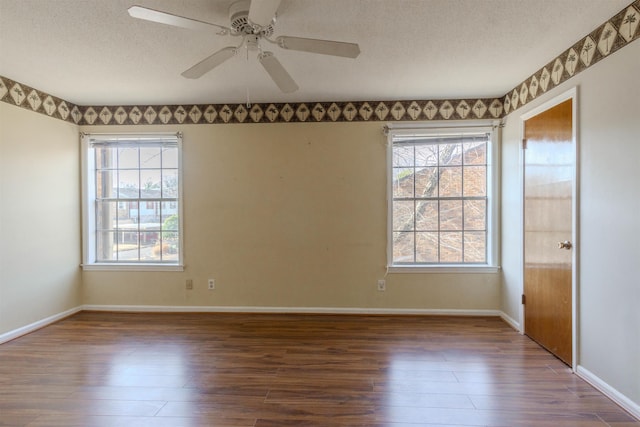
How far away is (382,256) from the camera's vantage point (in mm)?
3668

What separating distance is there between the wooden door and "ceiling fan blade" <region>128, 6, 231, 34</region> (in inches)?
105

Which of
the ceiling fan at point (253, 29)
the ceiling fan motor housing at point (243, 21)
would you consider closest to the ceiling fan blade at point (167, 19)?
the ceiling fan at point (253, 29)

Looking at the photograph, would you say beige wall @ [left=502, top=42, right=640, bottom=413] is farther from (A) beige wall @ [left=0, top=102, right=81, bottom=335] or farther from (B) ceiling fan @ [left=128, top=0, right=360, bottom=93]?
(A) beige wall @ [left=0, top=102, right=81, bottom=335]

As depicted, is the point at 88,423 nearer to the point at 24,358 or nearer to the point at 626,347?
the point at 24,358

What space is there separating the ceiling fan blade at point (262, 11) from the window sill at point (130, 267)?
9.93 ft

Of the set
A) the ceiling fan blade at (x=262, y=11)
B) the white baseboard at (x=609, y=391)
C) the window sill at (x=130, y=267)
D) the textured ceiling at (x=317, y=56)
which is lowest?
the white baseboard at (x=609, y=391)

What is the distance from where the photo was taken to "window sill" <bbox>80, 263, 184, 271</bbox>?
3789mm

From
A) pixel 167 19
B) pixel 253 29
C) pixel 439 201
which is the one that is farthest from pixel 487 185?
pixel 167 19

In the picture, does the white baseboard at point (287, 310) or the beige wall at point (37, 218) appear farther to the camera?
the white baseboard at point (287, 310)

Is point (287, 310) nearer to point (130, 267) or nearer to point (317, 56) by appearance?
point (130, 267)

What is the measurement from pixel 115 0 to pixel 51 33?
741mm

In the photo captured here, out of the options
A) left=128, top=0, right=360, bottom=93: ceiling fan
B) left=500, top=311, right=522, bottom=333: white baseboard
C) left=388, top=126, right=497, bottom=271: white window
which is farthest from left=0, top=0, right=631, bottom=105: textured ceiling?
left=500, top=311, right=522, bottom=333: white baseboard

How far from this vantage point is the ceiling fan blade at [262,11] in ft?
4.66

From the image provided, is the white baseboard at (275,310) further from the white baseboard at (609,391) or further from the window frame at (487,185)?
the white baseboard at (609,391)
